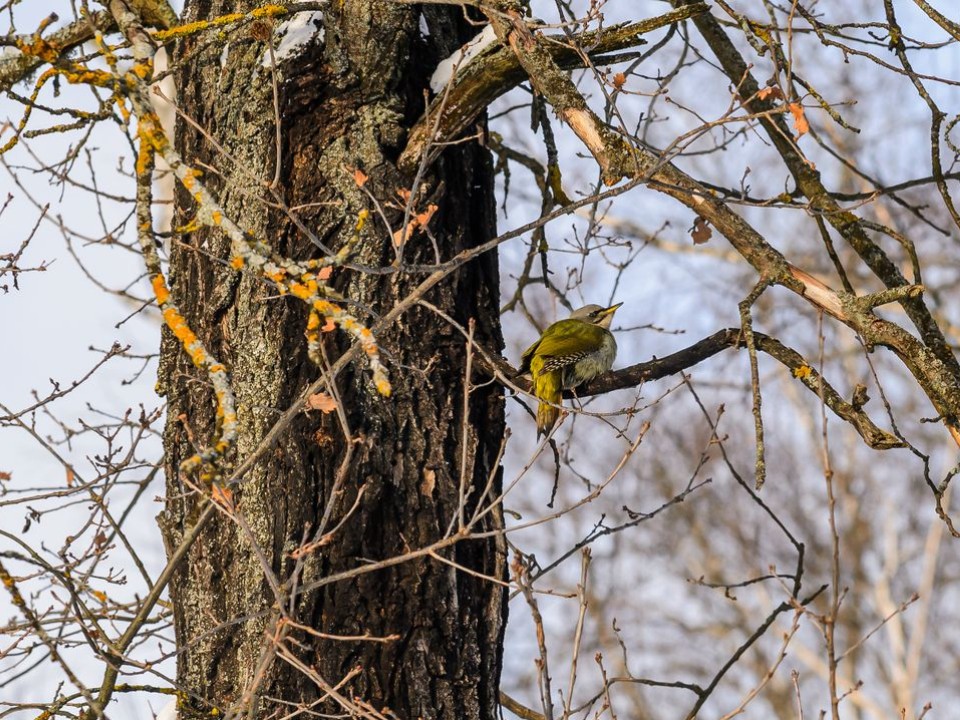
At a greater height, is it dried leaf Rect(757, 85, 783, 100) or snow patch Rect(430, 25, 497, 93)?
snow patch Rect(430, 25, 497, 93)

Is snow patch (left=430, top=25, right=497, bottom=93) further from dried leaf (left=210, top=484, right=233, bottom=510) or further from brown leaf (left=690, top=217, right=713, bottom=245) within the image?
dried leaf (left=210, top=484, right=233, bottom=510)

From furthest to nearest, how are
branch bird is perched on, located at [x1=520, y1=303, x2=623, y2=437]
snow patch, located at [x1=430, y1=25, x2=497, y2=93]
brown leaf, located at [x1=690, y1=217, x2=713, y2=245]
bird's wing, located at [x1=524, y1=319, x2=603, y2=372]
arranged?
bird's wing, located at [x1=524, y1=319, x2=603, y2=372]
branch bird is perched on, located at [x1=520, y1=303, x2=623, y2=437]
brown leaf, located at [x1=690, y1=217, x2=713, y2=245]
snow patch, located at [x1=430, y1=25, x2=497, y2=93]

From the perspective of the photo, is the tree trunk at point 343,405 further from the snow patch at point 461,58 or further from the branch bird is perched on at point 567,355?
the branch bird is perched on at point 567,355

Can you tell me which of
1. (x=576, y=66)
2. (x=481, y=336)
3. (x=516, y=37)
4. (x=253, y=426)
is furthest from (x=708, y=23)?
(x=253, y=426)

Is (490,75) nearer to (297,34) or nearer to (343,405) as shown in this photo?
(297,34)

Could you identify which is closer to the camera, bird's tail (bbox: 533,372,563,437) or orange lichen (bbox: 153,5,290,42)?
orange lichen (bbox: 153,5,290,42)

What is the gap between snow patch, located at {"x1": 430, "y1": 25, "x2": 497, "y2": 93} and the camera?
10.5ft

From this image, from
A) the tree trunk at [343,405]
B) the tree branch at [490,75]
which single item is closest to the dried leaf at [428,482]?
the tree trunk at [343,405]

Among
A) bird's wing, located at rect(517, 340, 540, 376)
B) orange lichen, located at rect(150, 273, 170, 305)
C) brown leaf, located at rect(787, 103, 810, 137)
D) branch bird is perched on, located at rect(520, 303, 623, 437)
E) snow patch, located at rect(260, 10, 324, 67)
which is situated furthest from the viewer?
branch bird is perched on, located at rect(520, 303, 623, 437)

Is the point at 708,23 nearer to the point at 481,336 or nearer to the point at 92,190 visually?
the point at 481,336

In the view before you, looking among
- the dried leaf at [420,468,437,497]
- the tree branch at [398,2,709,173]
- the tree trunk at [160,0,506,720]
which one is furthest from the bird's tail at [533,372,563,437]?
the tree branch at [398,2,709,173]

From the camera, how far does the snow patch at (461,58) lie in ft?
10.5

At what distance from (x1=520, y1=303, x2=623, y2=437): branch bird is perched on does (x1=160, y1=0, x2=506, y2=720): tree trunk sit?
1.89 ft

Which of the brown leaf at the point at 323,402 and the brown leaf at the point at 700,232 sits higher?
the brown leaf at the point at 700,232
